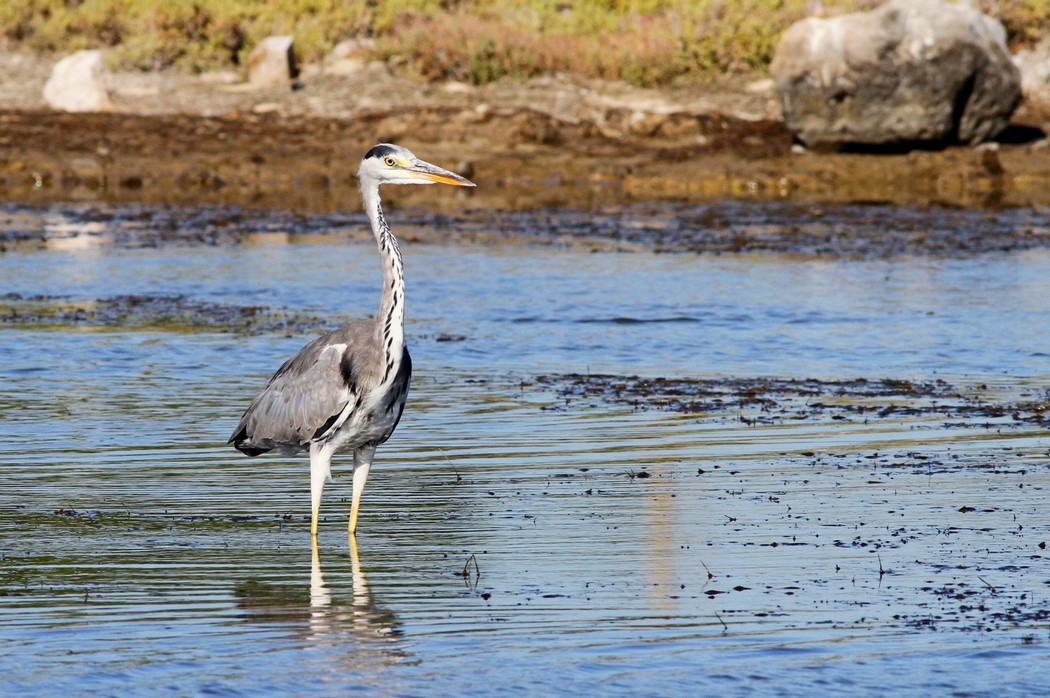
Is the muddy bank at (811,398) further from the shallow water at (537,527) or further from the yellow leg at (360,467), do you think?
the yellow leg at (360,467)

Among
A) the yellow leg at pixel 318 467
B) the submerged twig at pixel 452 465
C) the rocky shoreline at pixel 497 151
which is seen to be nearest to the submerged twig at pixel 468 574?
the yellow leg at pixel 318 467

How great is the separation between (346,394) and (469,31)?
26058 mm

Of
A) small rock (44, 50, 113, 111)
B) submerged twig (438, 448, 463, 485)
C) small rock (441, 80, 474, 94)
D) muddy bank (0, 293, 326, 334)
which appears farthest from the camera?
small rock (441, 80, 474, 94)

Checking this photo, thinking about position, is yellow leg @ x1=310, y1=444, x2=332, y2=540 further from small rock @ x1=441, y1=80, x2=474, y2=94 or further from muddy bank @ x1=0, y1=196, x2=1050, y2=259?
small rock @ x1=441, y1=80, x2=474, y2=94

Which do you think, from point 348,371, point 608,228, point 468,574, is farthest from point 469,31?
point 468,574

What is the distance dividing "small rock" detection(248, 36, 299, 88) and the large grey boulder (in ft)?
34.3

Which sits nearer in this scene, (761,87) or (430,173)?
(430,173)

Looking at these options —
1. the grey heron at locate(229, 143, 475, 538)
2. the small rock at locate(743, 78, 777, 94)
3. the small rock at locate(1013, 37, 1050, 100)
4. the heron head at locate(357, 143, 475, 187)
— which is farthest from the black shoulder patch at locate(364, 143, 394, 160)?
the small rock at locate(1013, 37, 1050, 100)

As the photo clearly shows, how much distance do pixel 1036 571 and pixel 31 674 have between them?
13.0 feet

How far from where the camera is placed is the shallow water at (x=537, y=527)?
580 centimetres

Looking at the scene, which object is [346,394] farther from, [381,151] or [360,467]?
[381,151]

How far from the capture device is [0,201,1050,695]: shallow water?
228 inches

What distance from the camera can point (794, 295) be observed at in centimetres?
1645

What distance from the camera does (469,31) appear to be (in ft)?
108
